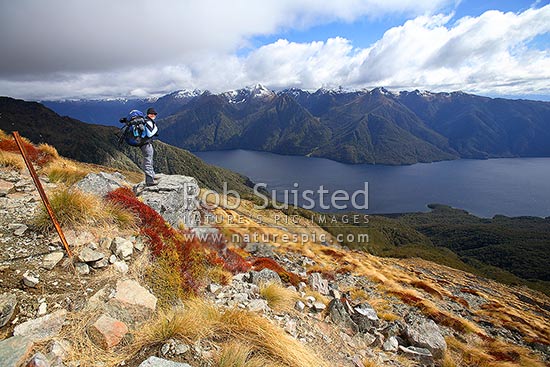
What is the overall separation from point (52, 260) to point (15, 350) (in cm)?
223

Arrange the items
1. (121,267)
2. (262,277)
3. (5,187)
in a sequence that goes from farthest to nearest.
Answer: (262,277)
(5,187)
(121,267)

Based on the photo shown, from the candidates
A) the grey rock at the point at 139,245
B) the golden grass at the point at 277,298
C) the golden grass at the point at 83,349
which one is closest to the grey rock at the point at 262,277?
the golden grass at the point at 277,298

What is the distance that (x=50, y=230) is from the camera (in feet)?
21.2

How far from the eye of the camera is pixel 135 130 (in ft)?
36.1

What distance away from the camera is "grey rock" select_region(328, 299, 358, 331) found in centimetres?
864

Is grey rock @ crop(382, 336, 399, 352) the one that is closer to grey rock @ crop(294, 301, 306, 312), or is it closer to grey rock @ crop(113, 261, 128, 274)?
grey rock @ crop(294, 301, 306, 312)

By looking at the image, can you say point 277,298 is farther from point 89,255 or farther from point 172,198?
point 172,198

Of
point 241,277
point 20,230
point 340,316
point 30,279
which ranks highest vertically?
point 20,230

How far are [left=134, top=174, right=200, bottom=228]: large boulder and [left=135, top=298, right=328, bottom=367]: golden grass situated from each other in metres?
8.60

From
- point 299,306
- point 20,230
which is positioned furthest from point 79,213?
point 299,306

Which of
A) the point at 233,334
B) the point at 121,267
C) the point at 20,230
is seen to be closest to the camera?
the point at 233,334

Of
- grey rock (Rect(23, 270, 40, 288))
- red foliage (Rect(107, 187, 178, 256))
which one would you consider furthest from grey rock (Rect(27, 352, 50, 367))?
red foliage (Rect(107, 187, 178, 256))

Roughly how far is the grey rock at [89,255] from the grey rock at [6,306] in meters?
1.36

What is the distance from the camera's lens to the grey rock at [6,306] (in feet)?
13.5
